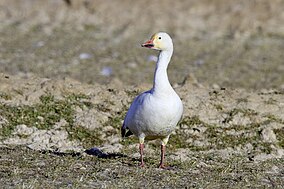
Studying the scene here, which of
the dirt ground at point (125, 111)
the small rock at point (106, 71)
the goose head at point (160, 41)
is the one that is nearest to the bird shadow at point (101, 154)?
the dirt ground at point (125, 111)

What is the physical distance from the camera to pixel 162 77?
383 inches

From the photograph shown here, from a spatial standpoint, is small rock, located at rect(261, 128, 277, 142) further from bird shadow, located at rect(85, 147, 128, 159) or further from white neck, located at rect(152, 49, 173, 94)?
white neck, located at rect(152, 49, 173, 94)

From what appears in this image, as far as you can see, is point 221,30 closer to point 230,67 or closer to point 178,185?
point 230,67

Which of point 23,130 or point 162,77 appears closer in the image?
point 162,77

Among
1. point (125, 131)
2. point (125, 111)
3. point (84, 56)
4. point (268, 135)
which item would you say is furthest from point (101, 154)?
point (84, 56)

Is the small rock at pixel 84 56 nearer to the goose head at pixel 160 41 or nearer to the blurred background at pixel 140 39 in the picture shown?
the blurred background at pixel 140 39

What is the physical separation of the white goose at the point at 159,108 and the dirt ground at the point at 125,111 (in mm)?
465

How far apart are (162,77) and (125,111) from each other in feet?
10.1

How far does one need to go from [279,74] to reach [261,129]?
8.88 metres

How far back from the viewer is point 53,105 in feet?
41.4

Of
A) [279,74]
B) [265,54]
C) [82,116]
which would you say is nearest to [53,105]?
[82,116]

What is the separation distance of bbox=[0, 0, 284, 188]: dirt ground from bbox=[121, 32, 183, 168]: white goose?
47 cm

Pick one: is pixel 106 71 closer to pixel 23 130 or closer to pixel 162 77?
pixel 23 130

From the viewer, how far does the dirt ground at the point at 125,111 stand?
9.27 meters
